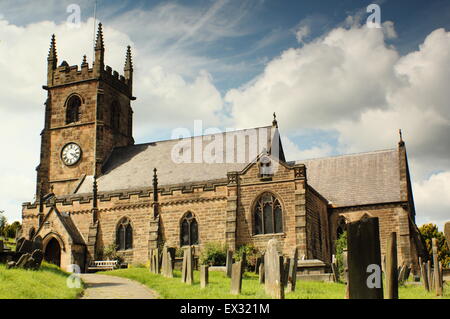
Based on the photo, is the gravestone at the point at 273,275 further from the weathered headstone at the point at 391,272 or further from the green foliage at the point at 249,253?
the green foliage at the point at 249,253

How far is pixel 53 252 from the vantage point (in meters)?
37.7

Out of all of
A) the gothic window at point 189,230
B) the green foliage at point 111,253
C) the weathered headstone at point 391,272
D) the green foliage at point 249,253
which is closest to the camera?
the weathered headstone at point 391,272

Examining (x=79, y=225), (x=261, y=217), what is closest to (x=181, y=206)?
(x=261, y=217)

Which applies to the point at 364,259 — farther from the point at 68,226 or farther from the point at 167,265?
the point at 68,226

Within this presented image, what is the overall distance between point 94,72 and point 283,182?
21.7m

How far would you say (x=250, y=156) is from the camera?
124 feet

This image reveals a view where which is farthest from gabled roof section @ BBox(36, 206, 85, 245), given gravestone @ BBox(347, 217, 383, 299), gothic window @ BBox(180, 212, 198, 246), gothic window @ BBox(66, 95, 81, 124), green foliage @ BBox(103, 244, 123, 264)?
gravestone @ BBox(347, 217, 383, 299)

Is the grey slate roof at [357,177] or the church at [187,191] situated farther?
the grey slate roof at [357,177]

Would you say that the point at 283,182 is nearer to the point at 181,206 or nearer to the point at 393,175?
the point at 181,206

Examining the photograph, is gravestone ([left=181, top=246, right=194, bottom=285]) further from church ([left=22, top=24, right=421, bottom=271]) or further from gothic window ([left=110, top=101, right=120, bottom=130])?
gothic window ([left=110, top=101, right=120, bottom=130])

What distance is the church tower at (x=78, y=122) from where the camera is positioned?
4503 cm

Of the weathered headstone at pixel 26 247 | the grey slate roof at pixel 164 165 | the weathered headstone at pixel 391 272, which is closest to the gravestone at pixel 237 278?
the weathered headstone at pixel 391 272

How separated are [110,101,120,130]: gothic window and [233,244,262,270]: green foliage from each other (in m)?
20.1

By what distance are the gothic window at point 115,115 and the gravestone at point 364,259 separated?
41862 millimetres
